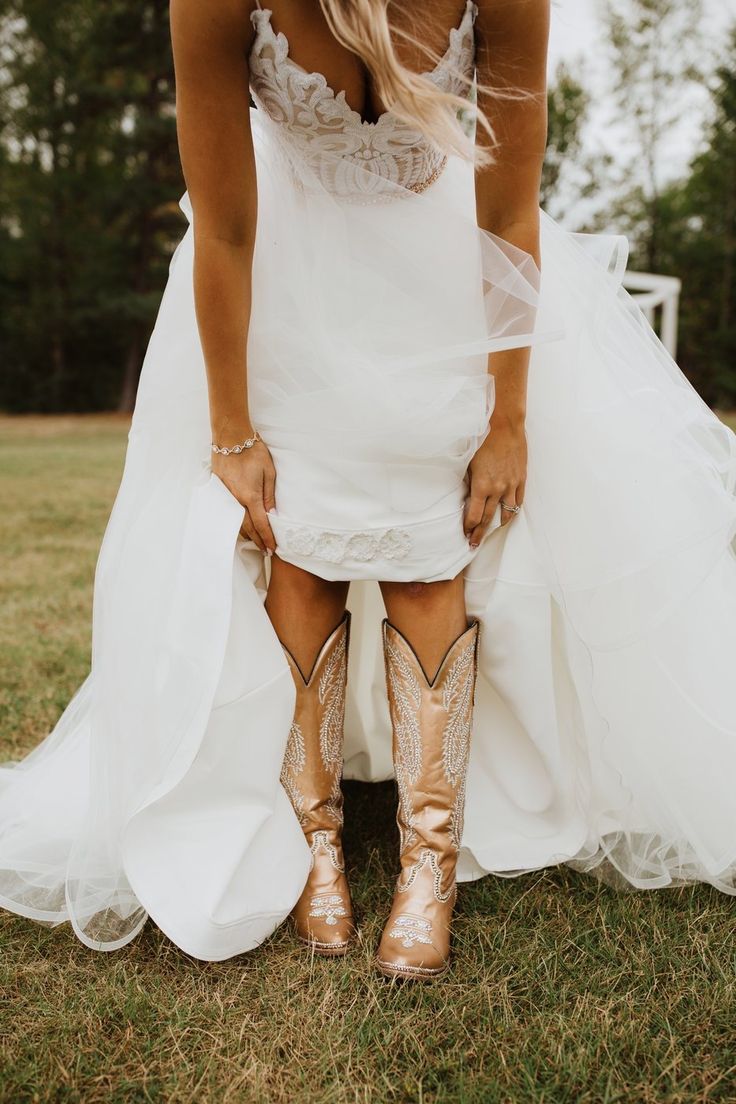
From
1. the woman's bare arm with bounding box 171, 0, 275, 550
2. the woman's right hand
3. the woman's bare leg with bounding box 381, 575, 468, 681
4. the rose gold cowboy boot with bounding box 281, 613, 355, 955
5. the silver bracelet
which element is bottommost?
the rose gold cowboy boot with bounding box 281, 613, 355, 955

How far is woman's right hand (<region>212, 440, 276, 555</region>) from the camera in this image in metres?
1.52

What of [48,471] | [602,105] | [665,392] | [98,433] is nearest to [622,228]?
[602,105]

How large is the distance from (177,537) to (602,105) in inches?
795

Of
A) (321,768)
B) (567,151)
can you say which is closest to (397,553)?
(321,768)

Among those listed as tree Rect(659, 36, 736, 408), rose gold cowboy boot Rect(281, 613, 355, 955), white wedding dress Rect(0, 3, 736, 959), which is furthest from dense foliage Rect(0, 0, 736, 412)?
rose gold cowboy boot Rect(281, 613, 355, 955)

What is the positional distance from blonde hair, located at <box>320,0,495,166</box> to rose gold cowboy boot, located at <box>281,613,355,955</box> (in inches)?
32.3

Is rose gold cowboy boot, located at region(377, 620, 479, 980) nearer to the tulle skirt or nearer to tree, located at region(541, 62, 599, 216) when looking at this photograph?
the tulle skirt

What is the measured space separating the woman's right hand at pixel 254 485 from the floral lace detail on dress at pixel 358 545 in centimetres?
8

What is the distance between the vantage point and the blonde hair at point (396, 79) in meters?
1.18

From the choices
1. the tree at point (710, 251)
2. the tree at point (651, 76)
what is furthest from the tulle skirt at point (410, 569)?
the tree at point (651, 76)

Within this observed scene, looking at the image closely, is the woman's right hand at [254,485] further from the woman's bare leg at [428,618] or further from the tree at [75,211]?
the tree at [75,211]

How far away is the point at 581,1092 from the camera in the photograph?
1161 mm

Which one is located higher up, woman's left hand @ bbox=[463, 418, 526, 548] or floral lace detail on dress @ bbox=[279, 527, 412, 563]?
woman's left hand @ bbox=[463, 418, 526, 548]

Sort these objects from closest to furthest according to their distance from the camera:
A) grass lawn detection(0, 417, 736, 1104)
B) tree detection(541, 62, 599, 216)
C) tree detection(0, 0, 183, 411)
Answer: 1. grass lawn detection(0, 417, 736, 1104)
2. tree detection(0, 0, 183, 411)
3. tree detection(541, 62, 599, 216)
